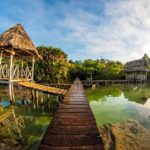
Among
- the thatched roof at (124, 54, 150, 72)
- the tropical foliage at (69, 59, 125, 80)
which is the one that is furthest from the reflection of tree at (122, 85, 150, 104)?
the thatched roof at (124, 54, 150, 72)

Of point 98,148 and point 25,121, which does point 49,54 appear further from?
point 98,148

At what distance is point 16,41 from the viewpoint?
13.6 metres

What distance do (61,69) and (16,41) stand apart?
17.1m

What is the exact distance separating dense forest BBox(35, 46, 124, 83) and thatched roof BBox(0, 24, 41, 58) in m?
14.1

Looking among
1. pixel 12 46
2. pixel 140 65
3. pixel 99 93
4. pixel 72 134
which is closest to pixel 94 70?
pixel 140 65

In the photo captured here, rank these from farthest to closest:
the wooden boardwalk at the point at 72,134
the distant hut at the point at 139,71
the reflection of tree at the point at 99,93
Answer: the distant hut at the point at 139,71 → the reflection of tree at the point at 99,93 → the wooden boardwalk at the point at 72,134

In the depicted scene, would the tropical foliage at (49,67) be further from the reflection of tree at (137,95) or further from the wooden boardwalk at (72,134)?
the wooden boardwalk at (72,134)

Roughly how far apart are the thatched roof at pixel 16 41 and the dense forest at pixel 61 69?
14058 mm

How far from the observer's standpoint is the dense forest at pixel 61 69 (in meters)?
30.0

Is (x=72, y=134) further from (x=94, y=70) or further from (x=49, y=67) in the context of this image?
(x=94, y=70)

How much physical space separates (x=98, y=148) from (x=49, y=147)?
68 centimetres

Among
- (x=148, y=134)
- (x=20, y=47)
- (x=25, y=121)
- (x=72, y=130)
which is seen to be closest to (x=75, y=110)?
(x=72, y=130)

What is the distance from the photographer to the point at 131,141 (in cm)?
625

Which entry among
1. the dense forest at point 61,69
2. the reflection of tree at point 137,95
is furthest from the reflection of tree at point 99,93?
the dense forest at point 61,69
